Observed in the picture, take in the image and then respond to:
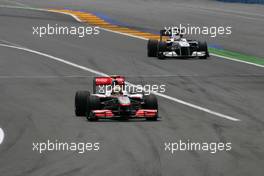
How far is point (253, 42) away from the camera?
4491 centimetres

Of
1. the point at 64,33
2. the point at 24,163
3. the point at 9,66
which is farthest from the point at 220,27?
the point at 24,163

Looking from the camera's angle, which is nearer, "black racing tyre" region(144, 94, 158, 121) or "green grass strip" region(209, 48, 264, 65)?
"black racing tyre" region(144, 94, 158, 121)

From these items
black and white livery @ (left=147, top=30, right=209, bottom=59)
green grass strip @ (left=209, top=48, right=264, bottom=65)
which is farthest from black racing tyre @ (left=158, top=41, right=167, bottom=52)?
green grass strip @ (left=209, top=48, right=264, bottom=65)

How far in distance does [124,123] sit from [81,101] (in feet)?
4.18

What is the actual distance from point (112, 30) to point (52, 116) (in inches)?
946

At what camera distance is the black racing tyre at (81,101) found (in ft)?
75.3

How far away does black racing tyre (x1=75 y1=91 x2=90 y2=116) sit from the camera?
22953mm

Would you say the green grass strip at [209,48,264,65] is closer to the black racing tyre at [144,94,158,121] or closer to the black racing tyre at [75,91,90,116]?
the black racing tyre at [144,94,158,121]

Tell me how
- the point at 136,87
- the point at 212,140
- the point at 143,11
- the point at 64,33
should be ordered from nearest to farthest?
the point at 212,140
the point at 136,87
the point at 64,33
the point at 143,11

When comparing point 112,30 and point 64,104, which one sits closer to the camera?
point 64,104

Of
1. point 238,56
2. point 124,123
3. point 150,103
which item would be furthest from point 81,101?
point 238,56

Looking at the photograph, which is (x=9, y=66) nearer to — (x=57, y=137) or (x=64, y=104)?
(x=64, y=104)

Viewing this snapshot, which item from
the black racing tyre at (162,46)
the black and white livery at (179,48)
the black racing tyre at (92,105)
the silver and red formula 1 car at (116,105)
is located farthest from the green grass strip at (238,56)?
the black racing tyre at (92,105)

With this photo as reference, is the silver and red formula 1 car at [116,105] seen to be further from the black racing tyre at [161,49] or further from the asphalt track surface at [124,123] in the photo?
the black racing tyre at [161,49]
